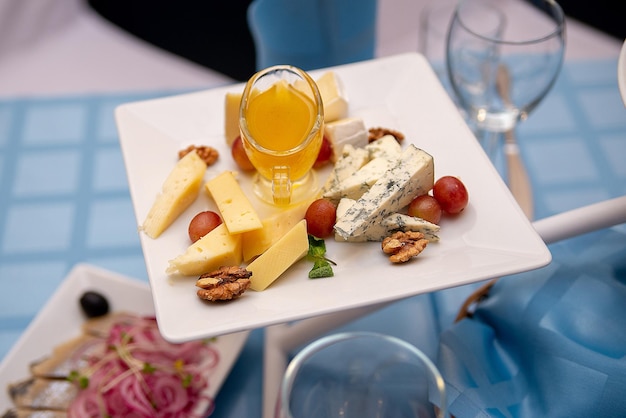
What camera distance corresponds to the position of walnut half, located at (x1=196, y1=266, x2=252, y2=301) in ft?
2.72

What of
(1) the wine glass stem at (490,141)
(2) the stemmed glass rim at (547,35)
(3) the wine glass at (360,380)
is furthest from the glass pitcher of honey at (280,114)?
(1) the wine glass stem at (490,141)

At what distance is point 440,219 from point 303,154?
0.61 feet

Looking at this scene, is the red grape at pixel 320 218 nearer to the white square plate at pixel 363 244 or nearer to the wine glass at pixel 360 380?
the white square plate at pixel 363 244

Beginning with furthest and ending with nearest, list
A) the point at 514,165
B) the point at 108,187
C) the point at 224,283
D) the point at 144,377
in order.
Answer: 1. the point at 108,187
2. the point at 514,165
3. the point at 144,377
4. the point at 224,283

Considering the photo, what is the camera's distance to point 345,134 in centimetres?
102

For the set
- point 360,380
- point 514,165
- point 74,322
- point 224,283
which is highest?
point 224,283

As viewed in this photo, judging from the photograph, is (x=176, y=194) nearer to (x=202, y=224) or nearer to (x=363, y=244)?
(x=202, y=224)

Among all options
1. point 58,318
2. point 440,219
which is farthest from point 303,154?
point 58,318

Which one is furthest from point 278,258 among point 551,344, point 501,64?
point 501,64

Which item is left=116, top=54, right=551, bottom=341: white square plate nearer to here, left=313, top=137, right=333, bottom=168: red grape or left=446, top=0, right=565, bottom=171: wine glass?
left=313, top=137, right=333, bottom=168: red grape

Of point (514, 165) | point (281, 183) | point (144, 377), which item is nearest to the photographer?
point (281, 183)

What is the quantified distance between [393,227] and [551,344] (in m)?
0.27

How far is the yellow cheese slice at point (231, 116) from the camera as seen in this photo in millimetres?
1003

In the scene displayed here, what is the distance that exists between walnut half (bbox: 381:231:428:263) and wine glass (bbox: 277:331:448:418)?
0.31 feet
